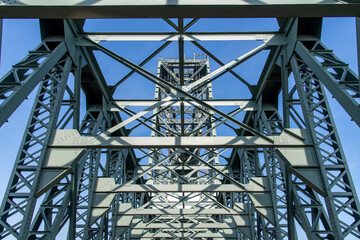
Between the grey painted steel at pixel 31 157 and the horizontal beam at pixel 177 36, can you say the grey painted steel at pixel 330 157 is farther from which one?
the grey painted steel at pixel 31 157

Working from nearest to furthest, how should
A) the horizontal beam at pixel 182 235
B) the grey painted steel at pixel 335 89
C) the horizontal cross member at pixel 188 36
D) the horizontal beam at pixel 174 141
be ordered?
1. the grey painted steel at pixel 335 89
2. the horizontal beam at pixel 174 141
3. the horizontal cross member at pixel 188 36
4. the horizontal beam at pixel 182 235

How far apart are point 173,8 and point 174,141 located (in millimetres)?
4151

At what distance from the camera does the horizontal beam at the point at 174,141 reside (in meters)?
8.55

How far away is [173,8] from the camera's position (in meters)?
5.38

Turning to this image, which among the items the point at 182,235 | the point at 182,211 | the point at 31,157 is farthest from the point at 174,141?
the point at 182,235

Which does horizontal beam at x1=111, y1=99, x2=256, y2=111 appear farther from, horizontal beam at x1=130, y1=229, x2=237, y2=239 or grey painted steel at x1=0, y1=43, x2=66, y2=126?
horizontal beam at x1=130, y1=229, x2=237, y2=239

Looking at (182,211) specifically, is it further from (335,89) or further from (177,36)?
(335,89)

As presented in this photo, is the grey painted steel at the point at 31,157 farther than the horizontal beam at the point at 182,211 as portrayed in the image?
No

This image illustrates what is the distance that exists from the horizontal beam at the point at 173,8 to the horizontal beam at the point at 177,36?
4997 mm

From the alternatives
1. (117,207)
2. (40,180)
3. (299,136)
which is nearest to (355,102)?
(299,136)

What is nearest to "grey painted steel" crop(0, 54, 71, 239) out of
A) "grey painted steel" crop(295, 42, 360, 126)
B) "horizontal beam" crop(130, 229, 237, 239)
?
"grey painted steel" crop(295, 42, 360, 126)

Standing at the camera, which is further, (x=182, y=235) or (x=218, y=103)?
(x=182, y=235)

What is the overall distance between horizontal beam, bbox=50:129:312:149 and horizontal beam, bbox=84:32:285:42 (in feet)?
10.6

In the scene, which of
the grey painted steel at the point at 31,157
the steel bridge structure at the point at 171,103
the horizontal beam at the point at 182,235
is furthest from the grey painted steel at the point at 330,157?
the horizontal beam at the point at 182,235
